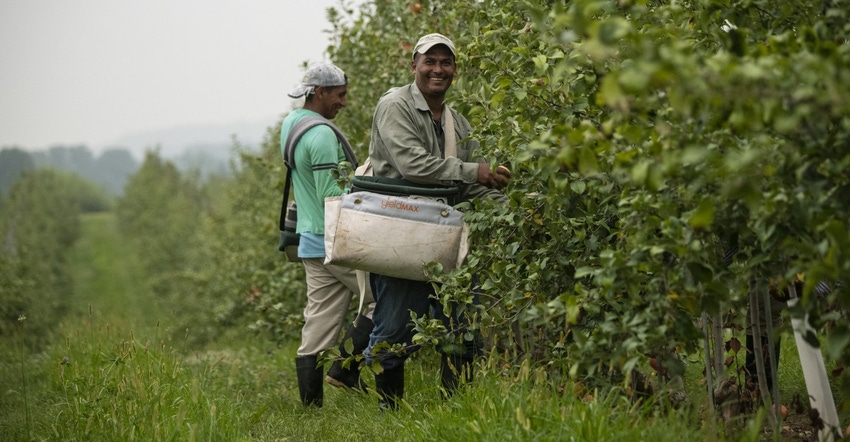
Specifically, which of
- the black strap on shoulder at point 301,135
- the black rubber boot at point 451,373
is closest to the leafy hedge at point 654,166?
the black rubber boot at point 451,373

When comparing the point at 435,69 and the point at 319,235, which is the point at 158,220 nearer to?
the point at 319,235

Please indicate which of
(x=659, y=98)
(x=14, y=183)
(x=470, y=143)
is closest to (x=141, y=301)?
(x=14, y=183)

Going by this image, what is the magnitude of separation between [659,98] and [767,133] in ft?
1.15

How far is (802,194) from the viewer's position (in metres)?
2.69

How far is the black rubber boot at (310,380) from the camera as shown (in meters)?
5.66

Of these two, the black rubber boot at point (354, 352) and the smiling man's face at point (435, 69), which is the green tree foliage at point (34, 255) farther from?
the smiling man's face at point (435, 69)

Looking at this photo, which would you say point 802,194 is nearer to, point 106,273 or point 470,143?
point 470,143

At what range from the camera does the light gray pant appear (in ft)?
18.3

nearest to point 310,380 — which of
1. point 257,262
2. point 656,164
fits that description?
point 656,164

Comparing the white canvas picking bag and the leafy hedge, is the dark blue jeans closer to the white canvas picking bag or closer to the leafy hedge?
the white canvas picking bag

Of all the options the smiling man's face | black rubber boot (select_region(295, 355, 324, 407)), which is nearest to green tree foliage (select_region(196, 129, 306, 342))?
black rubber boot (select_region(295, 355, 324, 407))

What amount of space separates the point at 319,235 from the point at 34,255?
28.6 m

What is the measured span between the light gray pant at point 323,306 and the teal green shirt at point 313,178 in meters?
0.13

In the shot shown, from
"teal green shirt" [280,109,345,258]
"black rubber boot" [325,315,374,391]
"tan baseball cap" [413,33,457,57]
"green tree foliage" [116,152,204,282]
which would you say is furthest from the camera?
"green tree foliage" [116,152,204,282]
